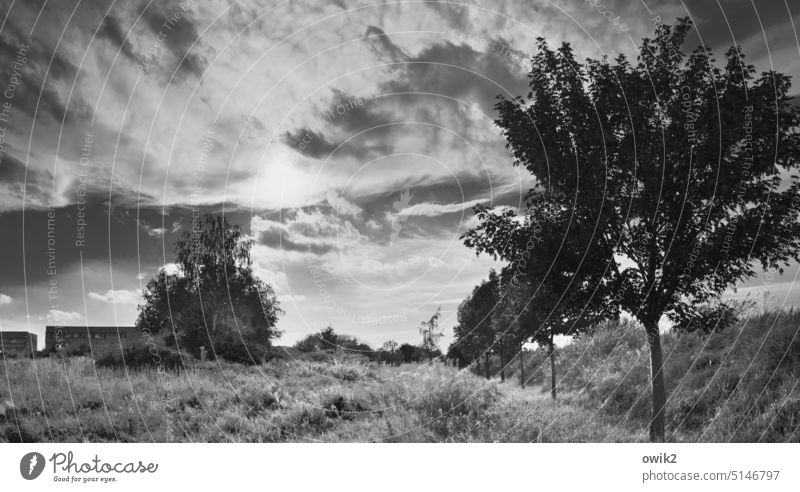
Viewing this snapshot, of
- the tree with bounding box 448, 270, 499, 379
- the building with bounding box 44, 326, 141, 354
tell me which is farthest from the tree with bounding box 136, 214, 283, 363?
the tree with bounding box 448, 270, 499, 379

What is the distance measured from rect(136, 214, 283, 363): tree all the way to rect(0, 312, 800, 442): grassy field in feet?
2.85

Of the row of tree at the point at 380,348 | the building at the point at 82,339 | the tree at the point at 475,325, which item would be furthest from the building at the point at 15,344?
the tree at the point at 475,325

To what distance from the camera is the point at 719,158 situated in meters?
11.0

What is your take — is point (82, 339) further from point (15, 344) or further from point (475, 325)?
point (475, 325)

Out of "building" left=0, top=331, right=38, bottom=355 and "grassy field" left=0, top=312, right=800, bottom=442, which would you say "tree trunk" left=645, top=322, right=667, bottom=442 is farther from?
"building" left=0, top=331, right=38, bottom=355

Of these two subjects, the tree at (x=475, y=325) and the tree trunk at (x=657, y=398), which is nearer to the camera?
the tree trunk at (x=657, y=398)

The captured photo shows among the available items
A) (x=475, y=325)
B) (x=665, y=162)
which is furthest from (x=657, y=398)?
(x=475, y=325)

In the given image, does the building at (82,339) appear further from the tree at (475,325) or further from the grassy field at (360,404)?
the tree at (475,325)

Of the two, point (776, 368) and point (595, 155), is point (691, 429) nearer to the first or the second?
point (776, 368)
